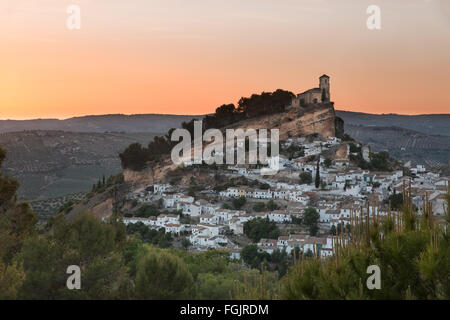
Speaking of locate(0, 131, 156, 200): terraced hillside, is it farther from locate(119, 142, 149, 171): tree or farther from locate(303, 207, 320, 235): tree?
locate(303, 207, 320, 235): tree

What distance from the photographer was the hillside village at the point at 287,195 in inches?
1073

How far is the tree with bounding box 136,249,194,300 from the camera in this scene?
720cm

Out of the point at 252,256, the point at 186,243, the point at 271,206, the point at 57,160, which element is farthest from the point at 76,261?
the point at 57,160

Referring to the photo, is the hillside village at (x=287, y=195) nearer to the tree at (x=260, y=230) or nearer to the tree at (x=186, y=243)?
the tree at (x=186, y=243)

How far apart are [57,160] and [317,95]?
35706 mm

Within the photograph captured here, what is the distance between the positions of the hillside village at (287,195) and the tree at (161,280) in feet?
52.0

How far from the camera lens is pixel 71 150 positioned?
230 ft

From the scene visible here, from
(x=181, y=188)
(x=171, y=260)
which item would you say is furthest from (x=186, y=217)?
(x=171, y=260)

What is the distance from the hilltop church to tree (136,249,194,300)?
41158 millimetres

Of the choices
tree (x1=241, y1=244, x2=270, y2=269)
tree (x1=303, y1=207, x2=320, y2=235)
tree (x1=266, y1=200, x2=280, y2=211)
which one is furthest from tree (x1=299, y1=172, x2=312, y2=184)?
tree (x1=241, y1=244, x2=270, y2=269)

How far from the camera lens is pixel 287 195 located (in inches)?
1320

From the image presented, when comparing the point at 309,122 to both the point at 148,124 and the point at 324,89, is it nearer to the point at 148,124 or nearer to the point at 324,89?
the point at 324,89
